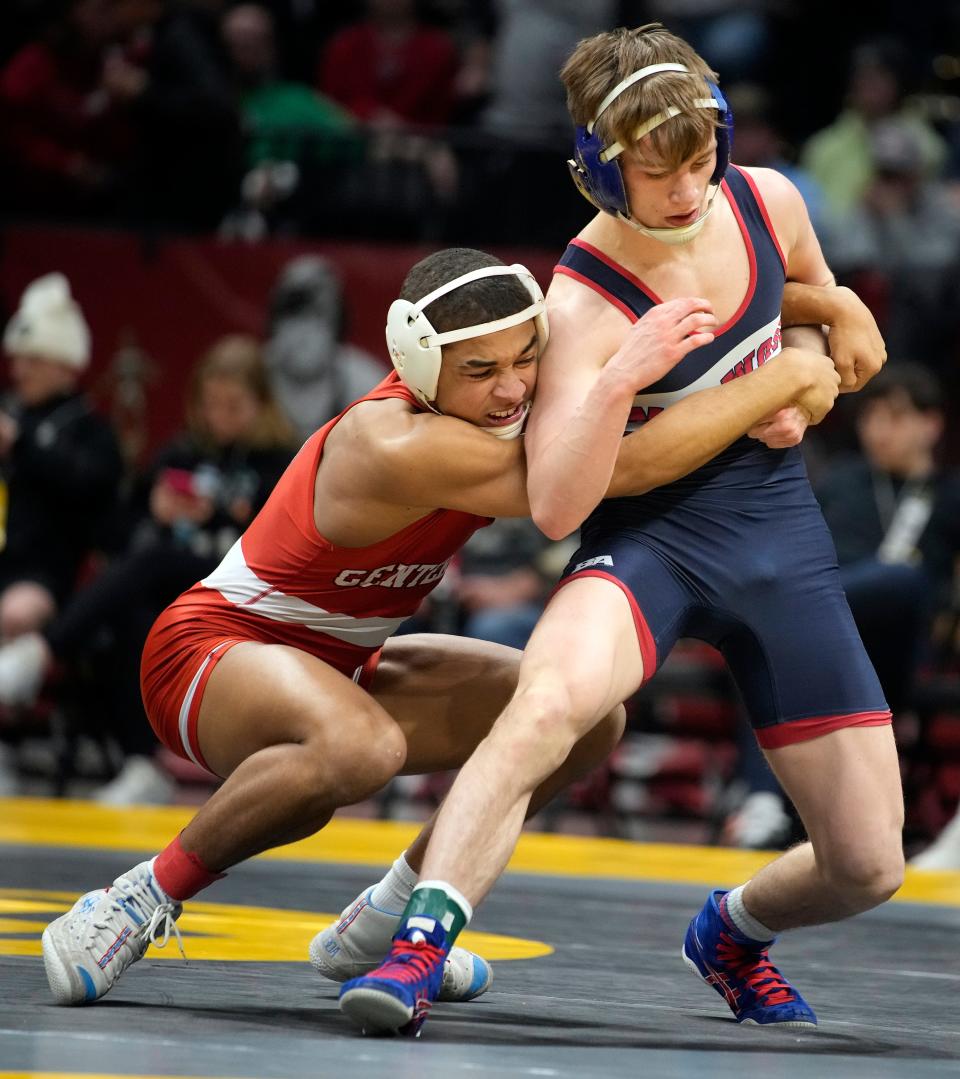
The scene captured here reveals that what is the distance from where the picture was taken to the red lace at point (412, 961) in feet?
9.39

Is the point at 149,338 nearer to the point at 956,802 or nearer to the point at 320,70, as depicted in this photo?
the point at 320,70

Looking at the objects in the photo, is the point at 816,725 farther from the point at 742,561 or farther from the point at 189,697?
the point at 189,697

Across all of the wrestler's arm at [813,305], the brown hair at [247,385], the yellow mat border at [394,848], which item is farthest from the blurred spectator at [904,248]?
the wrestler's arm at [813,305]

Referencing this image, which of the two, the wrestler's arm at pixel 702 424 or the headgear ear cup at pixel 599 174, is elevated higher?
the headgear ear cup at pixel 599 174

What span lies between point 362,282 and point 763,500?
18.7 feet

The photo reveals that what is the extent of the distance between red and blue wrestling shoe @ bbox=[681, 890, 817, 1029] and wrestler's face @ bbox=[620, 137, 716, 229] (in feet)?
3.72

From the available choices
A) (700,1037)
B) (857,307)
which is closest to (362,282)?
(857,307)

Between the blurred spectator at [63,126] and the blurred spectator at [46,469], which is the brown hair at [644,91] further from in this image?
the blurred spectator at [63,126]

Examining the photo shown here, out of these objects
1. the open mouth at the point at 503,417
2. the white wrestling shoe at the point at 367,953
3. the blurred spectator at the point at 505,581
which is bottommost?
the blurred spectator at the point at 505,581

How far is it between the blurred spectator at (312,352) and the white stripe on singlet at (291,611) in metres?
4.87

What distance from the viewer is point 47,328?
25.6 feet

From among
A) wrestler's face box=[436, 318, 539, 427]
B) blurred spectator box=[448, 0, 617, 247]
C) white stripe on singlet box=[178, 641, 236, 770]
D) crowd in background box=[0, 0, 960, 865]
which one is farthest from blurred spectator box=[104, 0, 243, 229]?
wrestler's face box=[436, 318, 539, 427]

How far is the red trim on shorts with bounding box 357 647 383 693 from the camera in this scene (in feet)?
12.2

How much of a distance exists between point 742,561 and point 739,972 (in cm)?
69
